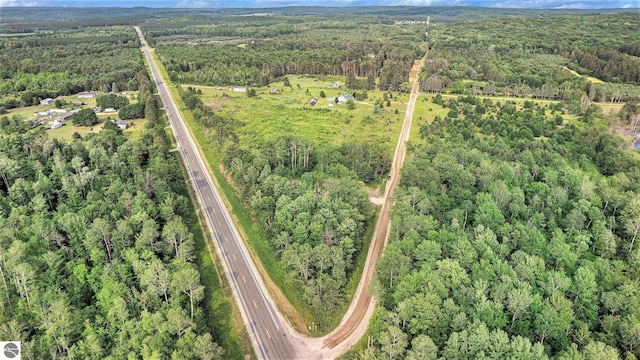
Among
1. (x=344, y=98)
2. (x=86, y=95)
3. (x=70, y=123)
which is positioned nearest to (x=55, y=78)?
(x=86, y=95)

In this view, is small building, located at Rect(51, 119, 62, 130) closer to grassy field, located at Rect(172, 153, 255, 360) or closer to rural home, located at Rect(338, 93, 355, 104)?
grassy field, located at Rect(172, 153, 255, 360)

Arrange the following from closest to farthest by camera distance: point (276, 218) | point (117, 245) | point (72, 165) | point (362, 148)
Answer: point (117, 245) < point (276, 218) < point (72, 165) < point (362, 148)

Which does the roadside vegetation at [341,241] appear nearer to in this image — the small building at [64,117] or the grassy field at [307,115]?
the grassy field at [307,115]

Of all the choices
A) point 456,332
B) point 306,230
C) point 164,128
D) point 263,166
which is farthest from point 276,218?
point 164,128

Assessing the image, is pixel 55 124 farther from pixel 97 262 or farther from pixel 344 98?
pixel 344 98

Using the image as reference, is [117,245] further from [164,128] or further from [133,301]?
[164,128]

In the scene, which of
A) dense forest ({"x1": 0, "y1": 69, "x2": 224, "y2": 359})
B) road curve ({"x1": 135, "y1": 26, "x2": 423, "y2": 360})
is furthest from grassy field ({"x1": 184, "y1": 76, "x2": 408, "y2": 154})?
dense forest ({"x1": 0, "y1": 69, "x2": 224, "y2": 359})

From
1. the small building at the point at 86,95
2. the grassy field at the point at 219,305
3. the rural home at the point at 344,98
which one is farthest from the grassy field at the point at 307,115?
the grassy field at the point at 219,305
